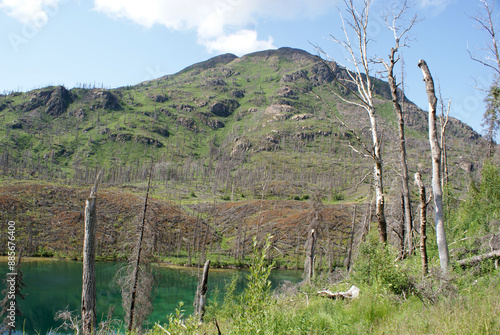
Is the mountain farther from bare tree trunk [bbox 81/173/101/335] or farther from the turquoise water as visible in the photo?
bare tree trunk [bbox 81/173/101/335]

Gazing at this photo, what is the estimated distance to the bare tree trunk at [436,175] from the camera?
27.0 feet

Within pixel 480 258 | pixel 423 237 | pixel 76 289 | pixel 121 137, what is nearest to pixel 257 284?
pixel 423 237

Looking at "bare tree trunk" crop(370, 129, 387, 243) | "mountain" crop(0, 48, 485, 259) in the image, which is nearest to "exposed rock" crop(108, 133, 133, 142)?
"mountain" crop(0, 48, 485, 259)

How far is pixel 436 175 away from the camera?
29.3 feet

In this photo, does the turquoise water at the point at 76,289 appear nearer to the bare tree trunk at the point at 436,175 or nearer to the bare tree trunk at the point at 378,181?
the bare tree trunk at the point at 378,181

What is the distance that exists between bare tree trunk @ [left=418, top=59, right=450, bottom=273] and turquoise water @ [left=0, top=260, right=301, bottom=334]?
21.1m

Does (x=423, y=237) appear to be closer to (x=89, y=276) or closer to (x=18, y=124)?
(x=89, y=276)

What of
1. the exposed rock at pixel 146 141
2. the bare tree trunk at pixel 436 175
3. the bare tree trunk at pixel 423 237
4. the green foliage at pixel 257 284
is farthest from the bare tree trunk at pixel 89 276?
the exposed rock at pixel 146 141

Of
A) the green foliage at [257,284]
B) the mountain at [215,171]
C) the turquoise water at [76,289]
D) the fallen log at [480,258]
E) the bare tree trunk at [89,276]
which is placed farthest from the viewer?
the mountain at [215,171]

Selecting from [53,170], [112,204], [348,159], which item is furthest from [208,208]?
[348,159]

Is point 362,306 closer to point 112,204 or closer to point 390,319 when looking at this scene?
point 390,319

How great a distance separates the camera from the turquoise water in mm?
32156

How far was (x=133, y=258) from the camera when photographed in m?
20.1

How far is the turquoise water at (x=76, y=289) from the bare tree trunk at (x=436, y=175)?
2110cm
